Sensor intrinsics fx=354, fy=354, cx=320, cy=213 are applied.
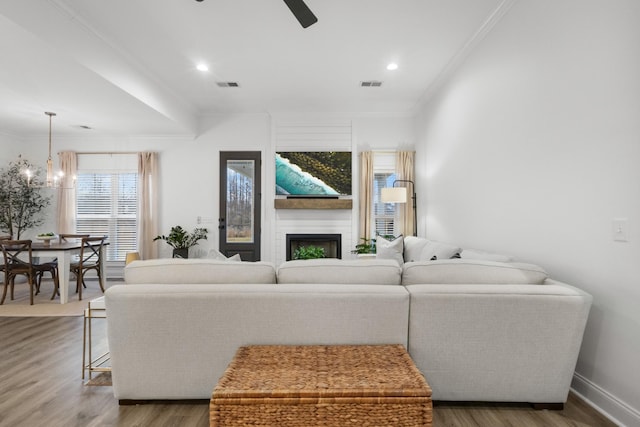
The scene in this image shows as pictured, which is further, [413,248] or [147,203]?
[147,203]

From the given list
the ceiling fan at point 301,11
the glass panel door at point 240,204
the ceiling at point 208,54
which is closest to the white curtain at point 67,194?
the ceiling at point 208,54

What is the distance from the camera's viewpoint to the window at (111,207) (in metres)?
6.27

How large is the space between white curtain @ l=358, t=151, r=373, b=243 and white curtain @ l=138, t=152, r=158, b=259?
A: 140 inches

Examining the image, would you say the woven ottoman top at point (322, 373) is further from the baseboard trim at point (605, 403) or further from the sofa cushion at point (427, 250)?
the sofa cushion at point (427, 250)

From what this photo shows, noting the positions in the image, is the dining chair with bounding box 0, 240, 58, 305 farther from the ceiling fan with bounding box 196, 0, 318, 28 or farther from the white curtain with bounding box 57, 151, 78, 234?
the ceiling fan with bounding box 196, 0, 318, 28

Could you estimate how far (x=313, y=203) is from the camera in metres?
5.84

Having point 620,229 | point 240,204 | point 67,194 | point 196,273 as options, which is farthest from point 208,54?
point 67,194

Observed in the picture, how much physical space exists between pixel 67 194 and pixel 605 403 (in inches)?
295

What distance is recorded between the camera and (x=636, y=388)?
1.79 meters

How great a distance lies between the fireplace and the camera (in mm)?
5953

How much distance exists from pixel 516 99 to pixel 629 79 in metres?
1.05

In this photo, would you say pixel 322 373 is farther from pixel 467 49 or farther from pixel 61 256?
pixel 61 256

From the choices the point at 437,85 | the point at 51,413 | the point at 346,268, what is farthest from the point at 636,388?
the point at 437,85

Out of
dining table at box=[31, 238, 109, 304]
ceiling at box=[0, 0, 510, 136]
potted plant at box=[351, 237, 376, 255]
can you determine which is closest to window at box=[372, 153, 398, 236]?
potted plant at box=[351, 237, 376, 255]
